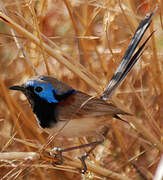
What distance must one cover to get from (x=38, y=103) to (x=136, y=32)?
113cm

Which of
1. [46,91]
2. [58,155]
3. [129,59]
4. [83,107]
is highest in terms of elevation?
[129,59]

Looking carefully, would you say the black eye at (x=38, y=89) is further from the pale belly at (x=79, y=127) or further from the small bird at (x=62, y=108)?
the pale belly at (x=79, y=127)

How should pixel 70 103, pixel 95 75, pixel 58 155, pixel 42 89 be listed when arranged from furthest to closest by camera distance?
pixel 95 75 → pixel 70 103 → pixel 42 89 → pixel 58 155

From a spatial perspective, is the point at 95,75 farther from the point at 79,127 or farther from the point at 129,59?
the point at 79,127

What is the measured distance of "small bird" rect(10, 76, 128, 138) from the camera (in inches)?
126

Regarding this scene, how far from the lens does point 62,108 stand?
3.33 metres

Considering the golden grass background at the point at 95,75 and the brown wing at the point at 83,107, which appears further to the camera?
the golden grass background at the point at 95,75

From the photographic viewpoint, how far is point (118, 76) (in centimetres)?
334

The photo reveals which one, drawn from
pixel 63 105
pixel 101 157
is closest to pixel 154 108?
pixel 101 157

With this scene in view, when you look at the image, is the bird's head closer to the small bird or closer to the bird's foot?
the small bird

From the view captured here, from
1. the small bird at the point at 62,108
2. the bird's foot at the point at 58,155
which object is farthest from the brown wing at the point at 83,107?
the bird's foot at the point at 58,155

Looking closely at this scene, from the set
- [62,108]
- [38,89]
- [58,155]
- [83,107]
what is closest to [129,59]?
[83,107]

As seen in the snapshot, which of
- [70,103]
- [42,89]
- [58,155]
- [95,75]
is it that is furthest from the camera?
[95,75]

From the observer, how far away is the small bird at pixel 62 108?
321 cm
